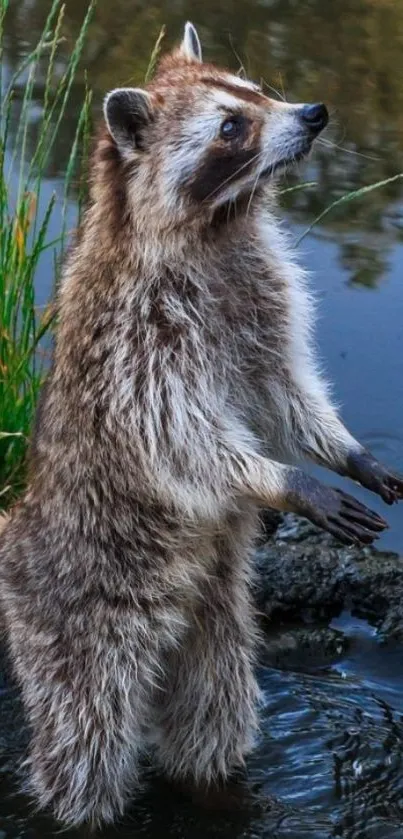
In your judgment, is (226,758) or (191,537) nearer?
(191,537)

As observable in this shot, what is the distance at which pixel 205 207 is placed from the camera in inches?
157

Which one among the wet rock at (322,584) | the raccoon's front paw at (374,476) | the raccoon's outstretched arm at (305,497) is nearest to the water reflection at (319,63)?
the wet rock at (322,584)

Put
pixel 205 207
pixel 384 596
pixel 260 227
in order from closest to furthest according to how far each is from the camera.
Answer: pixel 205 207 < pixel 260 227 < pixel 384 596

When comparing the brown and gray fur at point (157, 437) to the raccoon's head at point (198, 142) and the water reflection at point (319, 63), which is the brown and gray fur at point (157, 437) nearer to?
the raccoon's head at point (198, 142)

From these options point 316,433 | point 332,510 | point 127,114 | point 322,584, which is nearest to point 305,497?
point 332,510

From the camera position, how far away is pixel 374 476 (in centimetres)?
418

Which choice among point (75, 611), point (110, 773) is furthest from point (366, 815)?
point (75, 611)

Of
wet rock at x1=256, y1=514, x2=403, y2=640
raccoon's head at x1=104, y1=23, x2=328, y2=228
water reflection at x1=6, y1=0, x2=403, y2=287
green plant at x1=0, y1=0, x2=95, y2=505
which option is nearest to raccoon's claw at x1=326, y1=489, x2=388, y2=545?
raccoon's head at x1=104, y1=23, x2=328, y2=228

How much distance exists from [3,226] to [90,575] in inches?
63.1

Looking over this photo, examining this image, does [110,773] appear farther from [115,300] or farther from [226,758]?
[115,300]

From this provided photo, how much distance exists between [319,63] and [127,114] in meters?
6.21

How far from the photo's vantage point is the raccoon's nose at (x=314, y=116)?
3.87 meters

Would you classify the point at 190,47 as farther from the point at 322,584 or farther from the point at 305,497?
the point at 322,584

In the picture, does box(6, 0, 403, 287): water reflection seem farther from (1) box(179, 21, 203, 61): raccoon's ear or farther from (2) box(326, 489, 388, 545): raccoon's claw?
(2) box(326, 489, 388, 545): raccoon's claw
